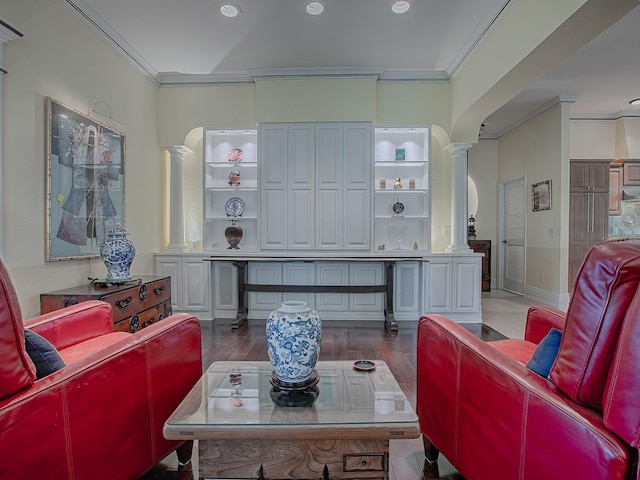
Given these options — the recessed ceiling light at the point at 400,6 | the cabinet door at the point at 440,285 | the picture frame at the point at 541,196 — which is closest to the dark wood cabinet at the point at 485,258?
the picture frame at the point at 541,196

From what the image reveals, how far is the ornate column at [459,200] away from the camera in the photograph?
4590mm

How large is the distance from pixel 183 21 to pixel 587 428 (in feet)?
13.2

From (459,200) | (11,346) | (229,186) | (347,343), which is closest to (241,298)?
(229,186)

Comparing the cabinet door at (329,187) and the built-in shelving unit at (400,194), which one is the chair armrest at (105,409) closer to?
the cabinet door at (329,187)

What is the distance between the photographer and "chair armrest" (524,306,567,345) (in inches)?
73.4

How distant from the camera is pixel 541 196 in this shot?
19.1 feet

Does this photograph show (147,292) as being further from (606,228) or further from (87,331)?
(606,228)

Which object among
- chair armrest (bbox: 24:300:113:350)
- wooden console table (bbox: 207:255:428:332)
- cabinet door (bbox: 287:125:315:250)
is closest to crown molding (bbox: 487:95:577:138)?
wooden console table (bbox: 207:255:428:332)

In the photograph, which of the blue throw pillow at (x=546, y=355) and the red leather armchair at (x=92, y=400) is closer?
the red leather armchair at (x=92, y=400)

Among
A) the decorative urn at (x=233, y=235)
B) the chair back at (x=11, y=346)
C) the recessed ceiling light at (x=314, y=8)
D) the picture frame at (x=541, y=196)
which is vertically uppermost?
the recessed ceiling light at (x=314, y=8)

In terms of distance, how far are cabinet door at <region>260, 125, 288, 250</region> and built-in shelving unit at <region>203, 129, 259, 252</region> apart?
0.92 ft

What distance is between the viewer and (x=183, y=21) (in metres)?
3.40

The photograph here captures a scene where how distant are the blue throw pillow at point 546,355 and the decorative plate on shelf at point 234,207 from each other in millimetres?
4044

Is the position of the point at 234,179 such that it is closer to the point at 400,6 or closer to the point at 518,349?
the point at 400,6
